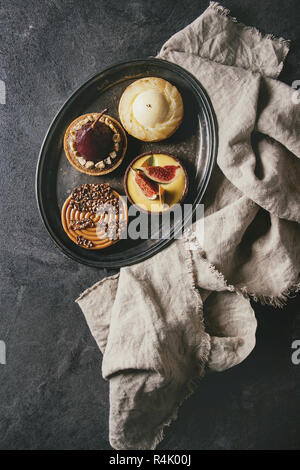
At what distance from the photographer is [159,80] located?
1280 mm

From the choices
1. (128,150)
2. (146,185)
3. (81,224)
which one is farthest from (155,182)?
(81,224)

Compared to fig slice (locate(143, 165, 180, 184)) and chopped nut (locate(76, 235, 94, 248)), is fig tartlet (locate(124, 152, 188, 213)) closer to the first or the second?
fig slice (locate(143, 165, 180, 184))

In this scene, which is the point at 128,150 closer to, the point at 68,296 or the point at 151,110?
the point at 151,110

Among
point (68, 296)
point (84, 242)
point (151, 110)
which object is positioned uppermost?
point (151, 110)

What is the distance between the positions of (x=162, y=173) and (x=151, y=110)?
20 cm

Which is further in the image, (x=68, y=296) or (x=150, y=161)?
(x=68, y=296)

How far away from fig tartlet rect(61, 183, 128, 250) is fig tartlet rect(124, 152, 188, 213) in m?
0.06

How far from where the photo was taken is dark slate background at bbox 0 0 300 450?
1.33 m

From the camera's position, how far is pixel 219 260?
122 cm

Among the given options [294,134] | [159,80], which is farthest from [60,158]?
[294,134]

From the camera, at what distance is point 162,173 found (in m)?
1.24

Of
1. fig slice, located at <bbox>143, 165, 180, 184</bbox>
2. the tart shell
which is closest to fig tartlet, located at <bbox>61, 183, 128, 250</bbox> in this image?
the tart shell

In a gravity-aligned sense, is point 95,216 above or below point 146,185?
below
